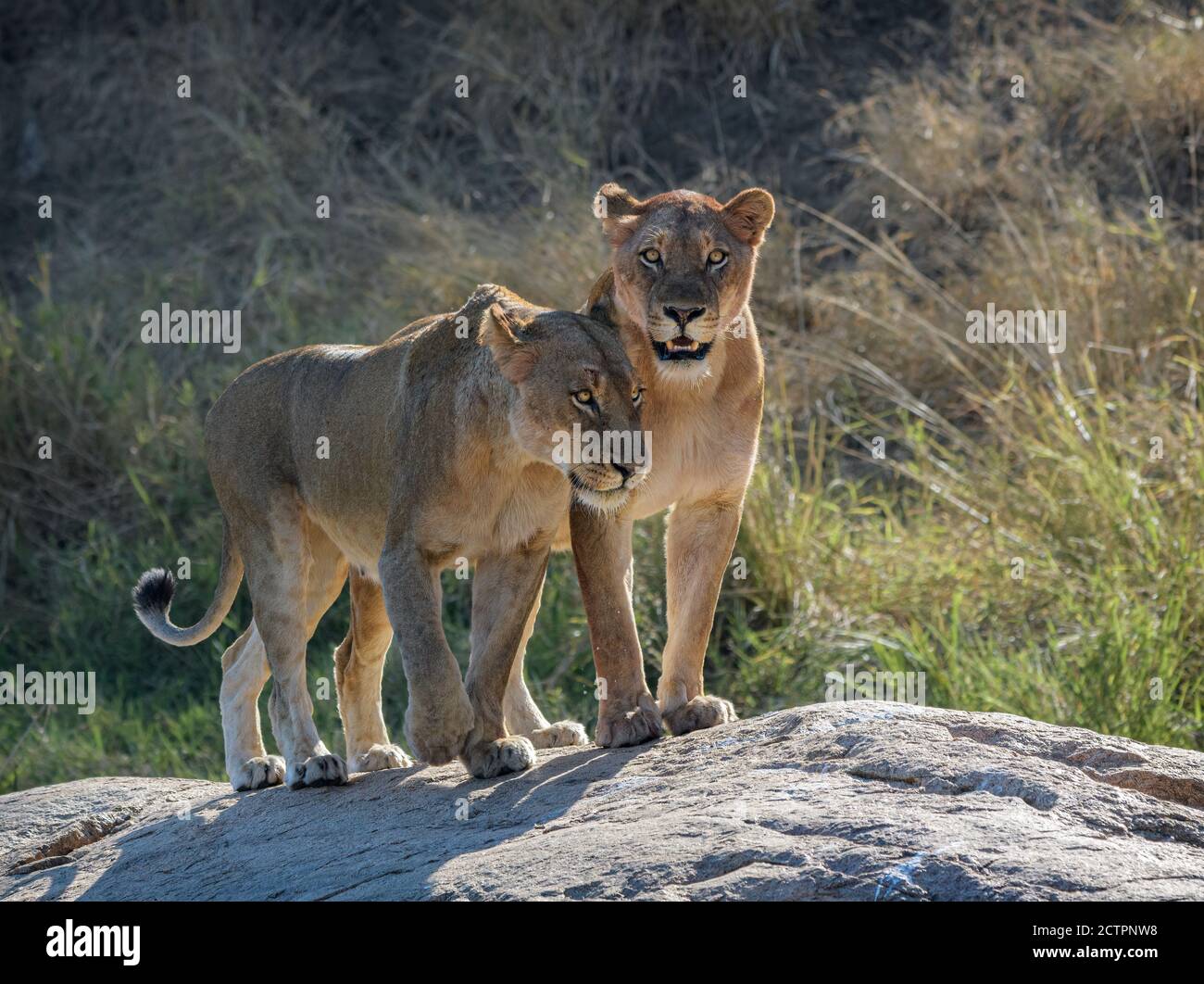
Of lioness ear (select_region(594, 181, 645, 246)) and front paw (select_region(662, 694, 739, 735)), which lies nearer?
front paw (select_region(662, 694, 739, 735))

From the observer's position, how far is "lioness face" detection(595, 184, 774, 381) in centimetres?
Result: 525

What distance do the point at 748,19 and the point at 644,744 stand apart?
31.4 feet

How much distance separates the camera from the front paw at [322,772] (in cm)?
531

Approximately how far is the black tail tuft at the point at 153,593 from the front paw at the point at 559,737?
1.49 meters

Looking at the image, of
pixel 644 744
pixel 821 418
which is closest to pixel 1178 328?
pixel 821 418

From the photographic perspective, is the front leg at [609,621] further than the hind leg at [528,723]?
No

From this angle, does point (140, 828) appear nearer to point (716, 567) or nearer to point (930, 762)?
point (716, 567)

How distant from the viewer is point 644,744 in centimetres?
507

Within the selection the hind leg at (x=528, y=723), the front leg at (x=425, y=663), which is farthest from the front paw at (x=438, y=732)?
the hind leg at (x=528, y=723)

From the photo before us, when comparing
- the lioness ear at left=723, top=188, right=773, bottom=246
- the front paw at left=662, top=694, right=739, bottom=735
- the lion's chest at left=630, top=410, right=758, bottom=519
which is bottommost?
the front paw at left=662, top=694, right=739, bottom=735

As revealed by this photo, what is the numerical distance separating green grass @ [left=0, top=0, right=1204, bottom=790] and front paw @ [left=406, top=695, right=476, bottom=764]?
311 cm

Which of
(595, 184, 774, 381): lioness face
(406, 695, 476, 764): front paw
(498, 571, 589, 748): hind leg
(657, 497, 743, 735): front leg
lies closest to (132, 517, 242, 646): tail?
(498, 571, 589, 748): hind leg

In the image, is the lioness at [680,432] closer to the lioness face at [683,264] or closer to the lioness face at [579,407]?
the lioness face at [683,264]

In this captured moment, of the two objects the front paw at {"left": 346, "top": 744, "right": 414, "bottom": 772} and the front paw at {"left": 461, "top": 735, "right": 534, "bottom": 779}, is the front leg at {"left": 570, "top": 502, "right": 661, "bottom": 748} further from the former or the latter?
the front paw at {"left": 346, "top": 744, "right": 414, "bottom": 772}
